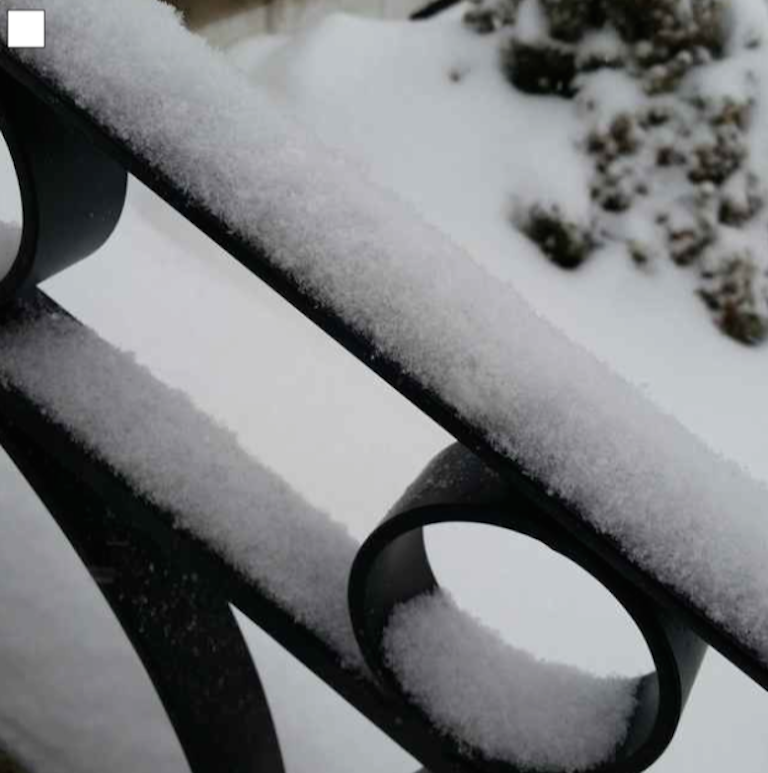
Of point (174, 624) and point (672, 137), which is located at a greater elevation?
point (174, 624)

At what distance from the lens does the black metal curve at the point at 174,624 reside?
0.81 m

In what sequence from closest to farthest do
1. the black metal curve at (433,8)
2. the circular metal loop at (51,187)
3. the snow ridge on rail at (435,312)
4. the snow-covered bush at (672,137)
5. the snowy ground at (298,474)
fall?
the snow ridge on rail at (435,312), the circular metal loop at (51,187), the snowy ground at (298,474), the snow-covered bush at (672,137), the black metal curve at (433,8)

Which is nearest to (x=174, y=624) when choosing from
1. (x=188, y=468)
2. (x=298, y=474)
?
(x=188, y=468)

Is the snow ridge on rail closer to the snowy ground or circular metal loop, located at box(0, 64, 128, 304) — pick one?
circular metal loop, located at box(0, 64, 128, 304)

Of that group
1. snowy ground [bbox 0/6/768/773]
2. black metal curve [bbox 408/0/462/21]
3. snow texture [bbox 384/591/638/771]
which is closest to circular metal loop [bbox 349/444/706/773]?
snow texture [bbox 384/591/638/771]

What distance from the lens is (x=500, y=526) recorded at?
605 mm

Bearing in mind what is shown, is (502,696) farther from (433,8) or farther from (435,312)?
(433,8)

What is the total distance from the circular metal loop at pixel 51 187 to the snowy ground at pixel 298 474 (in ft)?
1.98

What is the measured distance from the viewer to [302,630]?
2.47ft

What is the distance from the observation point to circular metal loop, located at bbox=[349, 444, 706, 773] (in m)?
0.60

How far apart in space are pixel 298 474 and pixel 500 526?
0.99m

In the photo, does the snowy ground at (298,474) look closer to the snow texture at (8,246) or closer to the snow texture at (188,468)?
the snow texture at (188,468)

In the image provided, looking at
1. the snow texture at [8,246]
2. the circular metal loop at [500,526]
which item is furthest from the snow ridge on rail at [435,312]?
the snow texture at [8,246]

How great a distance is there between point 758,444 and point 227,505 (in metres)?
2.18
